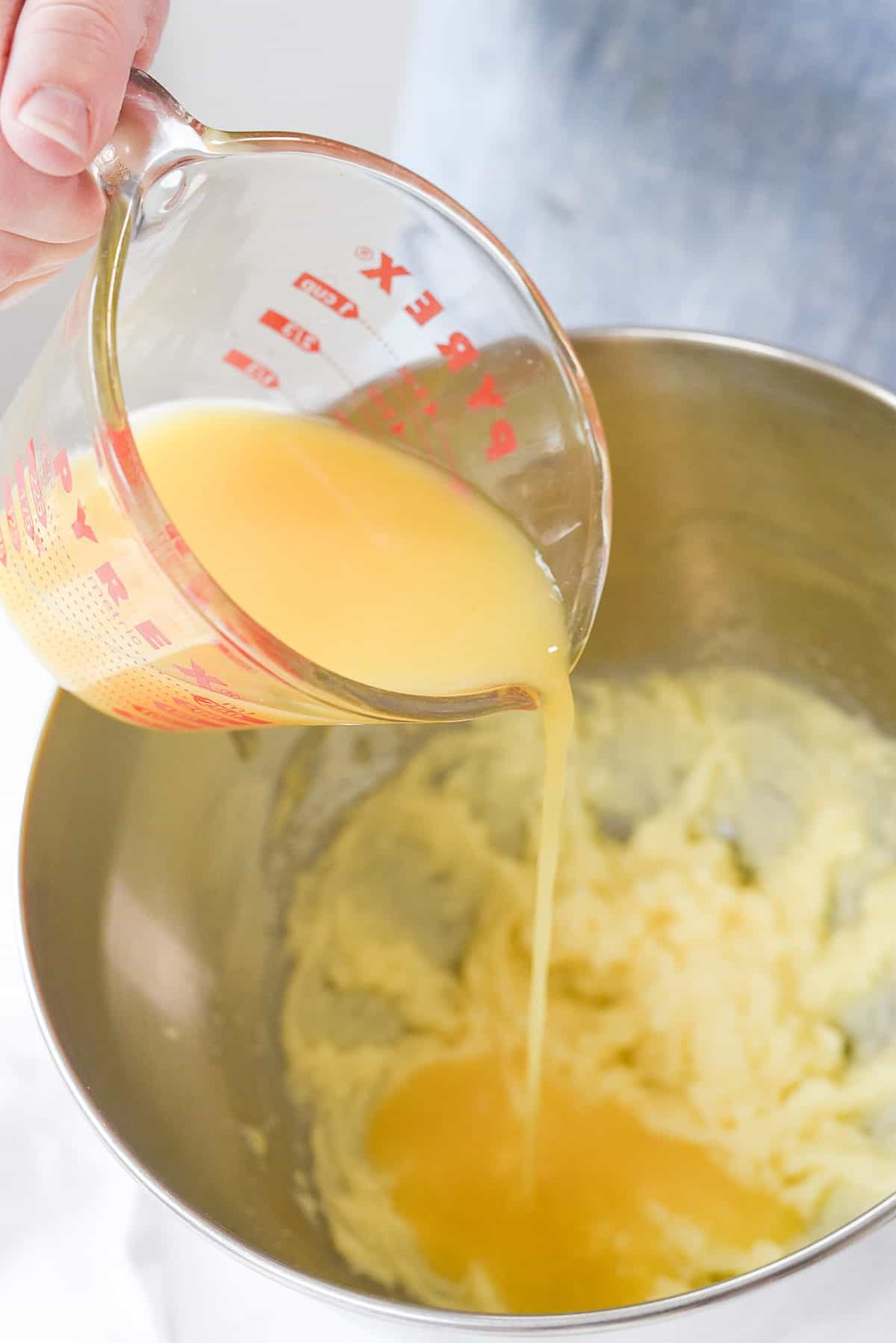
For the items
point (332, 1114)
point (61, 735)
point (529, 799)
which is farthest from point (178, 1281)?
point (529, 799)

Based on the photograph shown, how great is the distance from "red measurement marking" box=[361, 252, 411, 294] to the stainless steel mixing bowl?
214 millimetres

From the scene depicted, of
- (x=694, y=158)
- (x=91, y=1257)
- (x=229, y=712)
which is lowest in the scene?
(x=91, y=1257)

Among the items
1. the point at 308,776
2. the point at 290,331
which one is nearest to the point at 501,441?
the point at 290,331

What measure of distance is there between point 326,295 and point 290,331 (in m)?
0.03

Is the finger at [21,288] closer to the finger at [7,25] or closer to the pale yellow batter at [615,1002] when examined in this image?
the finger at [7,25]

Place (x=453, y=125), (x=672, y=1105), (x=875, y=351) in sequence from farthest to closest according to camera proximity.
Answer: (x=453, y=125)
(x=875, y=351)
(x=672, y=1105)

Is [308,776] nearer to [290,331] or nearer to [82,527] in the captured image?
[290,331]

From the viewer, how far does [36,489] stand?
58cm

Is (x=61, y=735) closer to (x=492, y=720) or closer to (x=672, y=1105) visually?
(x=492, y=720)

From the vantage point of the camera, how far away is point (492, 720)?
1.06 meters

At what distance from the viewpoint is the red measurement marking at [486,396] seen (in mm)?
745

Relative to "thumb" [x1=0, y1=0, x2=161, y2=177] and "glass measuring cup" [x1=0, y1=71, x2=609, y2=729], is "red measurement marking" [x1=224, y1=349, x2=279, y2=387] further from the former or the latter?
"thumb" [x1=0, y1=0, x2=161, y2=177]

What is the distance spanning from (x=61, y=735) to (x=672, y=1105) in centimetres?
47

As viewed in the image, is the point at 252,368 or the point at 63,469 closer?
the point at 63,469
